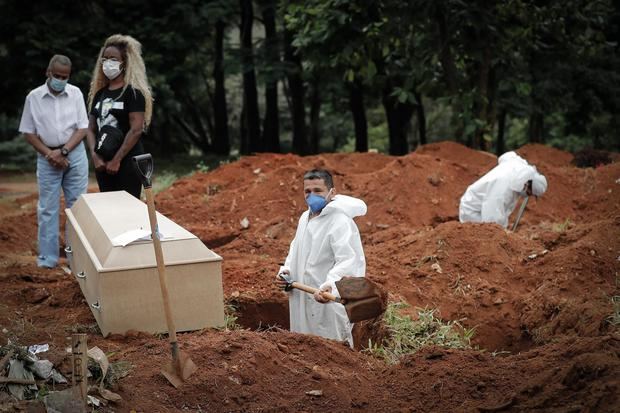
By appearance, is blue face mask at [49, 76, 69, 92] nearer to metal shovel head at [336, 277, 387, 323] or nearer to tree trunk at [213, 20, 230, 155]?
metal shovel head at [336, 277, 387, 323]

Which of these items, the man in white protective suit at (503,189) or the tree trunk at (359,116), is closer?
the man in white protective suit at (503,189)

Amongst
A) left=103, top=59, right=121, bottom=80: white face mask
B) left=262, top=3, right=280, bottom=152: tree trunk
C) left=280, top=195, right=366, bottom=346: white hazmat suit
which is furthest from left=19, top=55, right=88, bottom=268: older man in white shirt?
left=262, top=3, right=280, bottom=152: tree trunk

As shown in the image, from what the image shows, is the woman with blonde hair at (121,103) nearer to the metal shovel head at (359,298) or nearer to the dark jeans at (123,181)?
the dark jeans at (123,181)

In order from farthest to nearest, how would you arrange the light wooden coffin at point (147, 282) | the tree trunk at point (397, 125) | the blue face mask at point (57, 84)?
1. the tree trunk at point (397, 125)
2. the blue face mask at point (57, 84)
3. the light wooden coffin at point (147, 282)

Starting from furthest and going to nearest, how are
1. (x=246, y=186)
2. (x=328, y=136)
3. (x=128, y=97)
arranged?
(x=328, y=136) < (x=246, y=186) < (x=128, y=97)

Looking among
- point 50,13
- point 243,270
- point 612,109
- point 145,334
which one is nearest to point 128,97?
point 243,270

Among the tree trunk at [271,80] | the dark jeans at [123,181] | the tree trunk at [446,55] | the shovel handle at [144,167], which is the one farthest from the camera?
the tree trunk at [271,80]

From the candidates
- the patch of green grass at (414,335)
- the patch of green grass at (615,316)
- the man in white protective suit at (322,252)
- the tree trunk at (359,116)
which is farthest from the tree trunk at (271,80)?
the man in white protective suit at (322,252)

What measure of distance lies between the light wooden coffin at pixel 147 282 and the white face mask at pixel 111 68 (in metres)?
1.87

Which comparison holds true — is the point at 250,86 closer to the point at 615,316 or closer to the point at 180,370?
the point at 615,316

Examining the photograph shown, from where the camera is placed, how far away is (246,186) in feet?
45.4

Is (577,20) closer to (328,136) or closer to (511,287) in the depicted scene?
(511,287)

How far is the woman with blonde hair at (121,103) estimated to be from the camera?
7652mm

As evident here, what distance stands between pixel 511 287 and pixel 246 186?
18.9ft
